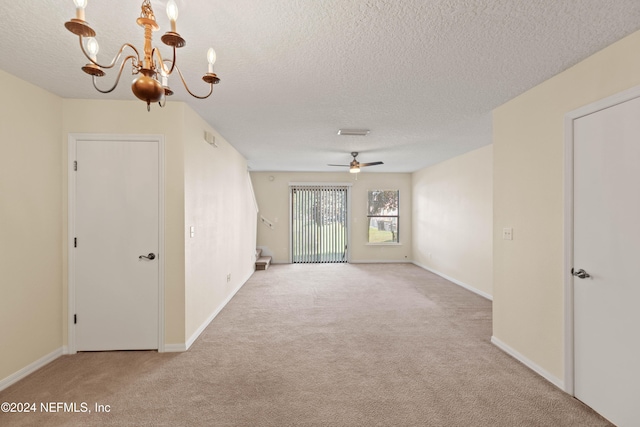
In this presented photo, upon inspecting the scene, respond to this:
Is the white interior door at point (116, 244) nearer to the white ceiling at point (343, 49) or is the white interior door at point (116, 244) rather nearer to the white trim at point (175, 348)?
the white trim at point (175, 348)

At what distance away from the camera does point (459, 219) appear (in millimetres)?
5602

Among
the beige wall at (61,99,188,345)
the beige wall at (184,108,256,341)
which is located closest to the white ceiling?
the beige wall at (61,99,188,345)

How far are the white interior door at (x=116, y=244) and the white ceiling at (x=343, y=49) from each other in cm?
62

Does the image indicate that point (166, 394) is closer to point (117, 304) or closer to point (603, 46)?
point (117, 304)

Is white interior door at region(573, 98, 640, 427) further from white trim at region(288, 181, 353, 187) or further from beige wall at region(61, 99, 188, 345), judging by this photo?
white trim at region(288, 181, 353, 187)

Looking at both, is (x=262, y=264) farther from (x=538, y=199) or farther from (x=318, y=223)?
(x=538, y=199)

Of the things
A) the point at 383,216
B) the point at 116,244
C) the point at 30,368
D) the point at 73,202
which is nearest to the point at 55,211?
the point at 73,202

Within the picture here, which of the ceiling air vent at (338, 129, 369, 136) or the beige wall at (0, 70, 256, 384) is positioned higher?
the ceiling air vent at (338, 129, 369, 136)

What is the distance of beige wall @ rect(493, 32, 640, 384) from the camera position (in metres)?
2.04

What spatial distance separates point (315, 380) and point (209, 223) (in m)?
2.27

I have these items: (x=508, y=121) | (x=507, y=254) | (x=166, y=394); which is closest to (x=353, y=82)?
(x=508, y=121)

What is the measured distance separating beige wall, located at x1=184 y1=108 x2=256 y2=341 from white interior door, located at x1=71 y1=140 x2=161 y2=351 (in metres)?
0.32

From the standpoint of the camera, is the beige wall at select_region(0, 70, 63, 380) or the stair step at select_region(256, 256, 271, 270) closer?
the beige wall at select_region(0, 70, 63, 380)

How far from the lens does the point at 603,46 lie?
192 cm
